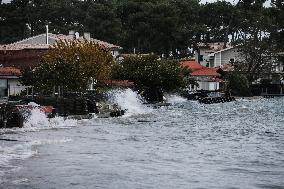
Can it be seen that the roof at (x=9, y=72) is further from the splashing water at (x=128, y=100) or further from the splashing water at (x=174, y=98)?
the splashing water at (x=174, y=98)

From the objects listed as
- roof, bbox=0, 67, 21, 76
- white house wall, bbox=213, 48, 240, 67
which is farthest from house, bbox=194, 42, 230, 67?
roof, bbox=0, 67, 21, 76

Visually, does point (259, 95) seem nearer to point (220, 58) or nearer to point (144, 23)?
point (220, 58)

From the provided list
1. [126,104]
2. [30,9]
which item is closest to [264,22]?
[30,9]

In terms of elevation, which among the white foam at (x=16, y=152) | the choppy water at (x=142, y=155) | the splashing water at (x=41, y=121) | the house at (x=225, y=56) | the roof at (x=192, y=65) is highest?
the house at (x=225, y=56)

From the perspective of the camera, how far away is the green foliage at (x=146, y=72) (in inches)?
2874

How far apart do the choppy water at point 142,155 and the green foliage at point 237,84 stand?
5563 cm

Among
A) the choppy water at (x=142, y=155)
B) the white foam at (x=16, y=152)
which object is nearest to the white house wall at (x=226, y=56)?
the choppy water at (x=142, y=155)

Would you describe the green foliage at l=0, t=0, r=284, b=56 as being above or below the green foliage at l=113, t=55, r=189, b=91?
above

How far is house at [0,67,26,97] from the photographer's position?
54.3 meters

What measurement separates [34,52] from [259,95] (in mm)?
49748

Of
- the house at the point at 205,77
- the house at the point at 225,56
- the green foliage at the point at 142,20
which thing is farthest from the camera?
the house at the point at 225,56

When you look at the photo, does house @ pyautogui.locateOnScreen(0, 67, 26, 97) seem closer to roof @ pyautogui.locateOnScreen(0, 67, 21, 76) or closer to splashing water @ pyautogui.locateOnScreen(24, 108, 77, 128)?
roof @ pyautogui.locateOnScreen(0, 67, 21, 76)

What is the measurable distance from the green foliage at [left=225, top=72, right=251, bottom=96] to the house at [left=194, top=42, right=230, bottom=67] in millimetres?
17437

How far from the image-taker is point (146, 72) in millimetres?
73250
